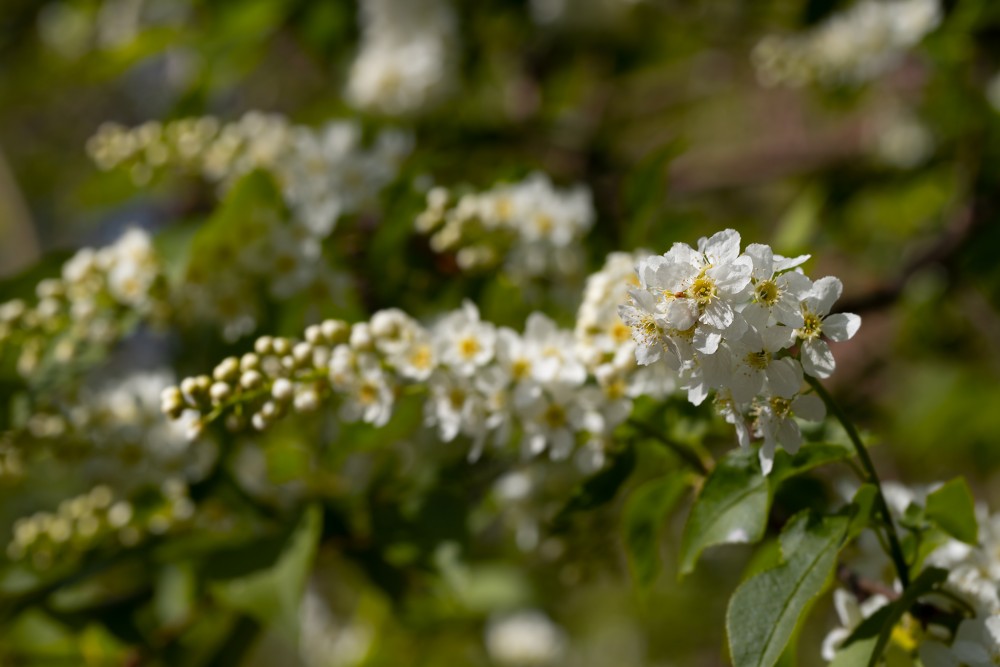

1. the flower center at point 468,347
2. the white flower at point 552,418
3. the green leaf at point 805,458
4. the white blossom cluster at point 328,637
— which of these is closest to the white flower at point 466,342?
the flower center at point 468,347

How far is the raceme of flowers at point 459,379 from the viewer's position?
4.99 ft

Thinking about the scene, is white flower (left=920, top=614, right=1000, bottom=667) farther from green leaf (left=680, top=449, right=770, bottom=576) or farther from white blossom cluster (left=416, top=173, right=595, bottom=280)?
white blossom cluster (left=416, top=173, right=595, bottom=280)

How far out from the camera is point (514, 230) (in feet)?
6.64

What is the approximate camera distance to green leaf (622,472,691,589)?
1473 millimetres

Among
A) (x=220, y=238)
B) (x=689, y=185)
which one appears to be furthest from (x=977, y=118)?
(x=220, y=238)

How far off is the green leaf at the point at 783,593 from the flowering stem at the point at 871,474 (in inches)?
2.5

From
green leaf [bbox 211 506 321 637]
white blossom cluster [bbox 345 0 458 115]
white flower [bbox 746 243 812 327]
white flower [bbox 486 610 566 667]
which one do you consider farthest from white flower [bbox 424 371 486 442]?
white flower [bbox 486 610 566 667]

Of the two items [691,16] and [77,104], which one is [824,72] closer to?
[691,16]

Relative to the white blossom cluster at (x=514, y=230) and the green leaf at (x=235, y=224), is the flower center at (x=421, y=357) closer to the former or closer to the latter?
the white blossom cluster at (x=514, y=230)

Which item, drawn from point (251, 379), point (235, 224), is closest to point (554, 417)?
point (251, 379)

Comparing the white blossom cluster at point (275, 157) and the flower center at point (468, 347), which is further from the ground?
the white blossom cluster at point (275, 157)

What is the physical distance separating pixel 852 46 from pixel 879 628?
2.06 meters

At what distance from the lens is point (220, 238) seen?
201cm

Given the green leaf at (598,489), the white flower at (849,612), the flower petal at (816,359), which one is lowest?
the white flower at (849,612)
